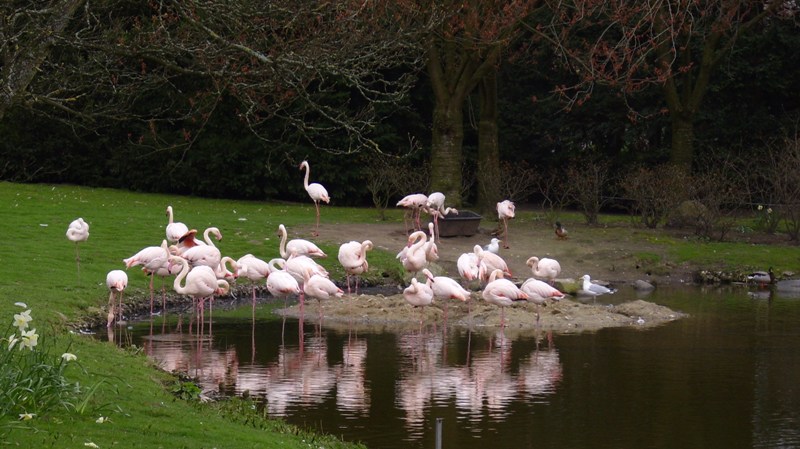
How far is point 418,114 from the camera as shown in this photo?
30828mm

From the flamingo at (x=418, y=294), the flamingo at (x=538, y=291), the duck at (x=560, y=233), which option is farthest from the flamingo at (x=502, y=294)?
the duck at (x=560, y=233)

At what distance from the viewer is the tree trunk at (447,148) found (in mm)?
25469

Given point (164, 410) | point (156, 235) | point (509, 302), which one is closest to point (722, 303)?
point (509, 302)

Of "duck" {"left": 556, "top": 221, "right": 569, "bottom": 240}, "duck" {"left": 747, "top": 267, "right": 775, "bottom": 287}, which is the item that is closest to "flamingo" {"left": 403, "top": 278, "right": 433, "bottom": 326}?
"duck" {"left": 556, "top": 221, "right": 569, "bottom": 240}

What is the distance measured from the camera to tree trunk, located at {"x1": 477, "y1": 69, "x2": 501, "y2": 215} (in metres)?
26.2

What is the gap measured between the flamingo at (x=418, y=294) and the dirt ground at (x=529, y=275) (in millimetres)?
339

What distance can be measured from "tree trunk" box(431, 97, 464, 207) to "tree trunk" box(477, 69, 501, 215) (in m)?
0.88

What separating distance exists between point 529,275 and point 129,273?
6.90 meters

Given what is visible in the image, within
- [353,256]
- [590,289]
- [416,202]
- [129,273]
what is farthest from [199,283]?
[416,202]

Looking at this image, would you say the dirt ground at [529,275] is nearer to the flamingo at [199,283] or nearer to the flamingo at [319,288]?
the flamingo at [319,288]

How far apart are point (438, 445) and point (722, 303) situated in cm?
1360

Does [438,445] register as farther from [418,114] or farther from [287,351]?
[418,114]

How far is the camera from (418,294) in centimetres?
1507

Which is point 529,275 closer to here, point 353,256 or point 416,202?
point 416,202
